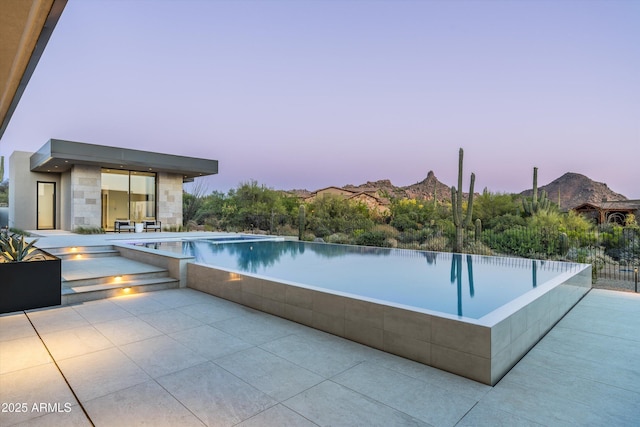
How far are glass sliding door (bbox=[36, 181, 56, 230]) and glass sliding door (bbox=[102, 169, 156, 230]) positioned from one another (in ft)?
12.8

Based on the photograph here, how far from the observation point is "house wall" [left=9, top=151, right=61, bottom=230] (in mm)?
15031

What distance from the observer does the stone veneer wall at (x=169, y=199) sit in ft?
50.9

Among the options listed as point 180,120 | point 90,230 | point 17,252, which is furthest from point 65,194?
point 17,252

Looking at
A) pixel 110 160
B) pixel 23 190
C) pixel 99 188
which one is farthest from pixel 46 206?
pixel 110 160

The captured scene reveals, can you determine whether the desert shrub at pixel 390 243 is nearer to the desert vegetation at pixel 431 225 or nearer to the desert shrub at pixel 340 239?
the desert vegetation at pixel 431 225

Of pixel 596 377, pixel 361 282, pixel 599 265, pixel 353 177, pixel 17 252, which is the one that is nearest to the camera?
pixel 596 377

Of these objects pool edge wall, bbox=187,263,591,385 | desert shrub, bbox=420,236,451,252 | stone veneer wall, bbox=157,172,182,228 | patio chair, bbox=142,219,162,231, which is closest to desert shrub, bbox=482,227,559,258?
desert shrub, bbox=420,236,451,252

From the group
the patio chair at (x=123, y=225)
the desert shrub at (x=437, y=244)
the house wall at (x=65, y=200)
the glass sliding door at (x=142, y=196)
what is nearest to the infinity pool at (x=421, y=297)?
the desert shrub at (x=437, y=244)

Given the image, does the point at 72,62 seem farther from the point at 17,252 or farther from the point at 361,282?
the point at 361,282

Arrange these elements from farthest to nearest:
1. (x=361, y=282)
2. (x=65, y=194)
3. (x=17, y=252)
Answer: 1. (x=65, y=194)
2. (x=361, y=282)
3. (x=17, y=252)

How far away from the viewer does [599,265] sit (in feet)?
25.1

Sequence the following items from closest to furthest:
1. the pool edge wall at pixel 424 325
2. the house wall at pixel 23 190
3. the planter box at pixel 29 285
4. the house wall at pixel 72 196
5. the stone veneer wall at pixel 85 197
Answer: the pool edge wall at pixel 424 325
the planter box at pixel 29 285
the stone veneer wall at pixel 85 197
the house wall at pixel 72 196
the house wall at pixel 23 190

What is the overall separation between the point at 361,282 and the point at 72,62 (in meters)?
14.9

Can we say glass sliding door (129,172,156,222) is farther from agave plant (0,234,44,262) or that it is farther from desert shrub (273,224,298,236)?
agave plant (0,234,44,262)
